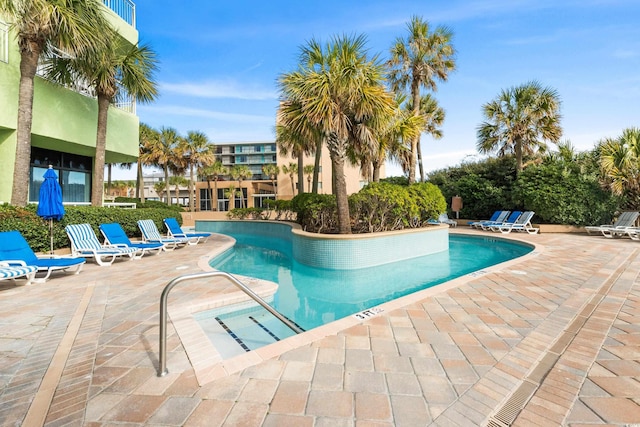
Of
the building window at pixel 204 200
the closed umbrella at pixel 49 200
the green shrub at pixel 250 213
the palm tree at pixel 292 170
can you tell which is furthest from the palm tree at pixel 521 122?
the building window at pixel 204 200

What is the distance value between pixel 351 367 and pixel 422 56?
16739 millimetres

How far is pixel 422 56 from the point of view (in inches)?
614

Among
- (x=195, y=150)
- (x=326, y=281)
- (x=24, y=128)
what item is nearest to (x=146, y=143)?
(x=195, y=150)

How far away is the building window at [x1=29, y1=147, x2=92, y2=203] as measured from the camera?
11.5 metres

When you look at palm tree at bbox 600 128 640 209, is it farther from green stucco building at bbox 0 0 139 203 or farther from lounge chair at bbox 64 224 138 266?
green stucco building at bbox 0 0 139 203

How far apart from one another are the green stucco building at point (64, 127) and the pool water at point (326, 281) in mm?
6986

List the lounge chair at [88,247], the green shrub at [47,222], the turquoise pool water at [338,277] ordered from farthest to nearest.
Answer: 1. the lounge chair at [88,247]
2. the green shrub at [47,222]
3. the turquoise pool water at [338,277]

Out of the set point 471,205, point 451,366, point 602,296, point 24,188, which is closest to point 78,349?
point 451,366

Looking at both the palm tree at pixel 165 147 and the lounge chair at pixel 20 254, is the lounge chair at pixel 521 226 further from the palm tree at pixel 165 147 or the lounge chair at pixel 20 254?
the palm tree at pixel 165 147

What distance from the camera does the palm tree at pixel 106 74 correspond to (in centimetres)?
1014

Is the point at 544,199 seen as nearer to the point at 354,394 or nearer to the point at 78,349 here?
the point at 354,394

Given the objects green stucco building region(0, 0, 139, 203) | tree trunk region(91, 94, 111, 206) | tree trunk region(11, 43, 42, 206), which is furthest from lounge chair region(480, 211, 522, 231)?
tree trunk region(11, 43, 42, 206)

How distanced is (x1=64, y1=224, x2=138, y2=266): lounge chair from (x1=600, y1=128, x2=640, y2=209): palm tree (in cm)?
1846

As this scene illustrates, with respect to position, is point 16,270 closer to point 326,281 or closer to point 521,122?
point 326,281
